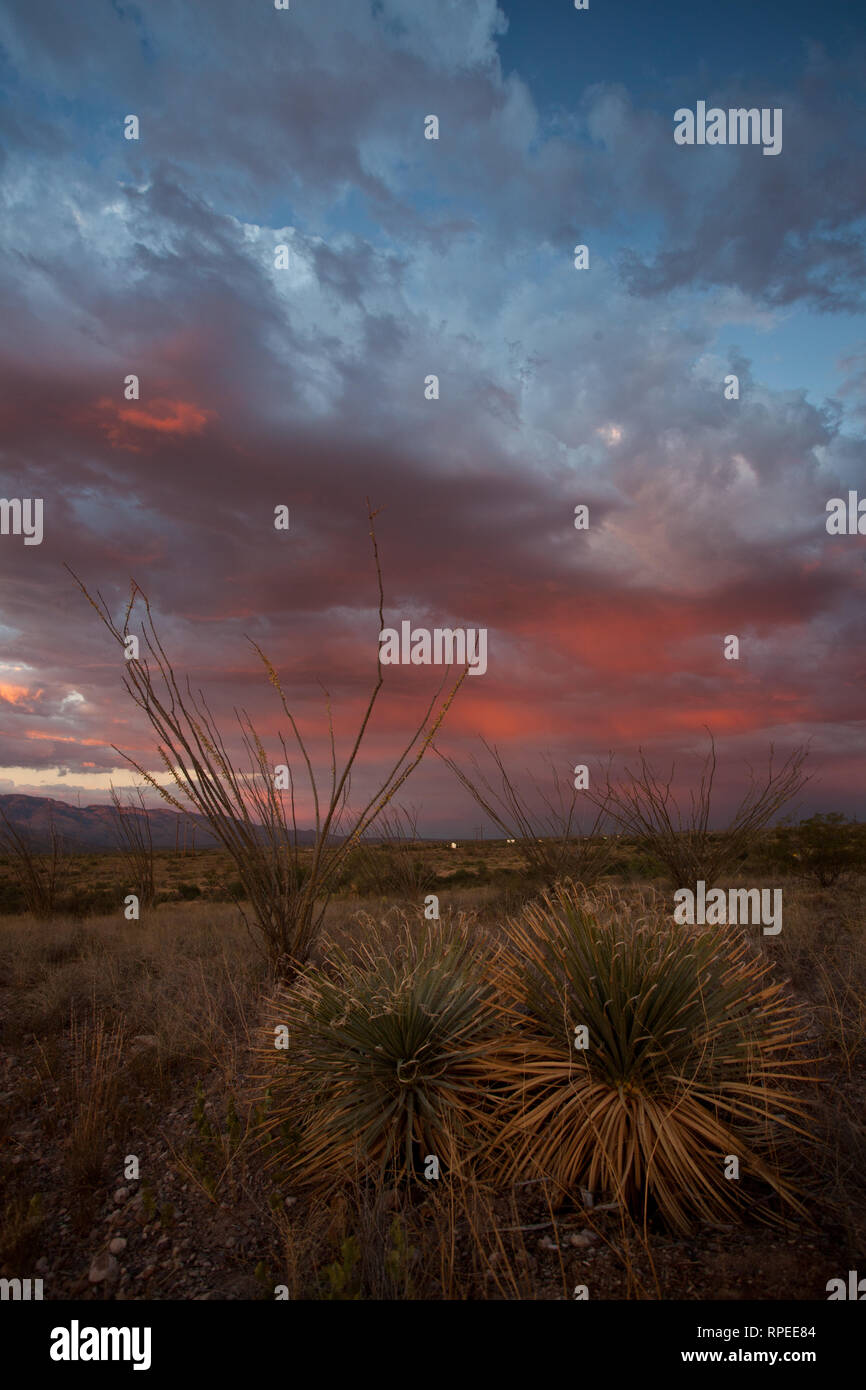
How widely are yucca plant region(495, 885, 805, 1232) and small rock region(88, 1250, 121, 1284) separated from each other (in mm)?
2181

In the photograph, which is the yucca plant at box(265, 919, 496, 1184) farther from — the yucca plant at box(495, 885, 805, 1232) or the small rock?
the small rock

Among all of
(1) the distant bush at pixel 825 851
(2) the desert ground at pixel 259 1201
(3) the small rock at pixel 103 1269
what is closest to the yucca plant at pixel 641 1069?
(2) the desert ground at pixel 259 1201

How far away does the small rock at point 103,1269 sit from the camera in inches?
144

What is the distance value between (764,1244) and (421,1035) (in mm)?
2021

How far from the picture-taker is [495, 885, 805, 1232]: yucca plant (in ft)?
11.8

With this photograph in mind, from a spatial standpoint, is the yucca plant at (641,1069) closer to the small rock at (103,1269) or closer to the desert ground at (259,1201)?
the desert ground at (259,1201)

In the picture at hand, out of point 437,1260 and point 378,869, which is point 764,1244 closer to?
point 437,1260

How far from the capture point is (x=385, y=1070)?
4.23m

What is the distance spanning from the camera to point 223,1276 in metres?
3.53

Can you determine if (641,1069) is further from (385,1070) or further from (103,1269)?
(103,1269)

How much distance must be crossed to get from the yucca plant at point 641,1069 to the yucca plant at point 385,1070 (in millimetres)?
262

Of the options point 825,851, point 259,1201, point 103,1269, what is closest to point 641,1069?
point 259,1201

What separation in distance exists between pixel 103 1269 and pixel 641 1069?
10.2 feet
